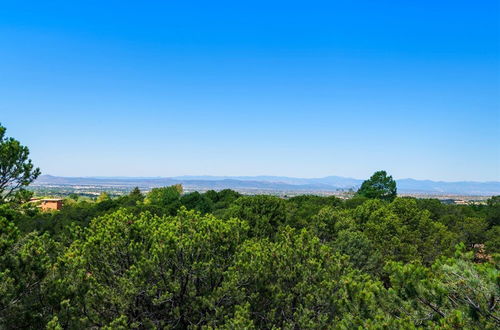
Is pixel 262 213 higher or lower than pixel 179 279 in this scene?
higher

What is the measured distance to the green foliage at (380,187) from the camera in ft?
213

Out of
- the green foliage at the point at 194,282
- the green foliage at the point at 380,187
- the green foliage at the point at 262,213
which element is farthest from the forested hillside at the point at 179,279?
the green foliage at the point at 380,187

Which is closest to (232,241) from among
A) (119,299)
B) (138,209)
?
(119,299)

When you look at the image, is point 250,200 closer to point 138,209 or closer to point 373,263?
point 373,263

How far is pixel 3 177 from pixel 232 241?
787 cm

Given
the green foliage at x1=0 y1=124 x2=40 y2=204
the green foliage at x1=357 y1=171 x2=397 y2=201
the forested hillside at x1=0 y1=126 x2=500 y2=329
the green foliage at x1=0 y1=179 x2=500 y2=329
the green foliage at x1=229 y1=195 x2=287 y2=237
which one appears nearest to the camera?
the green foliage at x1=0 y1=179 x2=500 y2=329

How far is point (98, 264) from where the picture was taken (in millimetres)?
12391

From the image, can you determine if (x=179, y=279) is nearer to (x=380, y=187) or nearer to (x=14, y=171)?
(x=14, y=171)

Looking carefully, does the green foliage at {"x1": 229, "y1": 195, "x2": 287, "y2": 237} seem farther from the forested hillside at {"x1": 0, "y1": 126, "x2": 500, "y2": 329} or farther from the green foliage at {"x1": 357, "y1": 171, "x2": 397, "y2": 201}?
the green foliage at {"x1": 357, "y1": 171, "x2": 397, "y2": 201}

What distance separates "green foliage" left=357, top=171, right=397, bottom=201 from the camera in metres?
65.0

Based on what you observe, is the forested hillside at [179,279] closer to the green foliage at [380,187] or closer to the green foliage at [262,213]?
the green foliage at [262,213]

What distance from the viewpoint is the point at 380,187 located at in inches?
2603

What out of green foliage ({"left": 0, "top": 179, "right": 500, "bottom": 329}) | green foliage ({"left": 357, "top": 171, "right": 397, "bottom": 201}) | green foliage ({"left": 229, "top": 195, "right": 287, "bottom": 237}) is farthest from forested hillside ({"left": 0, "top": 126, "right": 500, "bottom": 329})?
green foliage ({"left": 357, "top": 171, "right": 397, "bottom": 201})

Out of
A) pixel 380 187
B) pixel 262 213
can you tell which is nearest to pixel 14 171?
pixel 262 213
